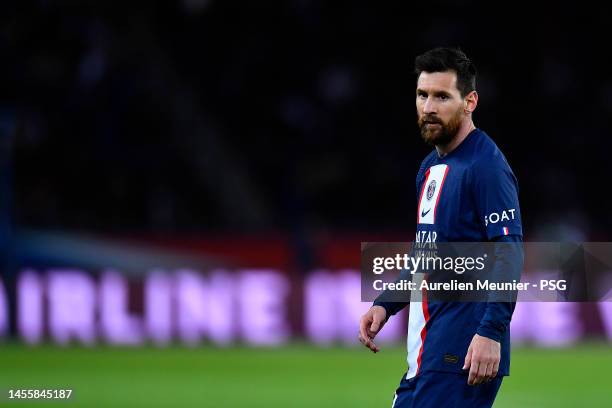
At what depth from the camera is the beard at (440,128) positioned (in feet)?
15.9

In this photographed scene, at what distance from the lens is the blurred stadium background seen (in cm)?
1589

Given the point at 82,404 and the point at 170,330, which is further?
the point at 170,330

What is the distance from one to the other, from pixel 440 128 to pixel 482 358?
35.2 inches

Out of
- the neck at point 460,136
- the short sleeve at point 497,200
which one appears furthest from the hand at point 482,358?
the neck at point 460,136

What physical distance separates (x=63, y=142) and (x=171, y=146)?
1.84 meters

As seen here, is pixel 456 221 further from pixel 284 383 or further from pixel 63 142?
pixel 63 142

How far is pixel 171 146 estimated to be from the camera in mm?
22109

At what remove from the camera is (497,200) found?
4645mm

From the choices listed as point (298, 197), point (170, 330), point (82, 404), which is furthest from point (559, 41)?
point (82, 404)

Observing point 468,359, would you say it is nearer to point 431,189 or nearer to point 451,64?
point 431,189

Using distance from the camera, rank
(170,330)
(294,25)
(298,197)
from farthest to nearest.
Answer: (294,25), (298,197), (170,330)

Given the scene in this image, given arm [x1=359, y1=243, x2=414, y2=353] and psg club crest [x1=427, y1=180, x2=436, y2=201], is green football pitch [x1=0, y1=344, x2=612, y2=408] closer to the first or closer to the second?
arm [x1=359, y1=243, x2=414, y2=353]

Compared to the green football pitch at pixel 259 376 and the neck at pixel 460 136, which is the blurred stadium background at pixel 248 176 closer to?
the green football pitch at pixel 259 376

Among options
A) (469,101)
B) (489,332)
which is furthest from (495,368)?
(469,101)
